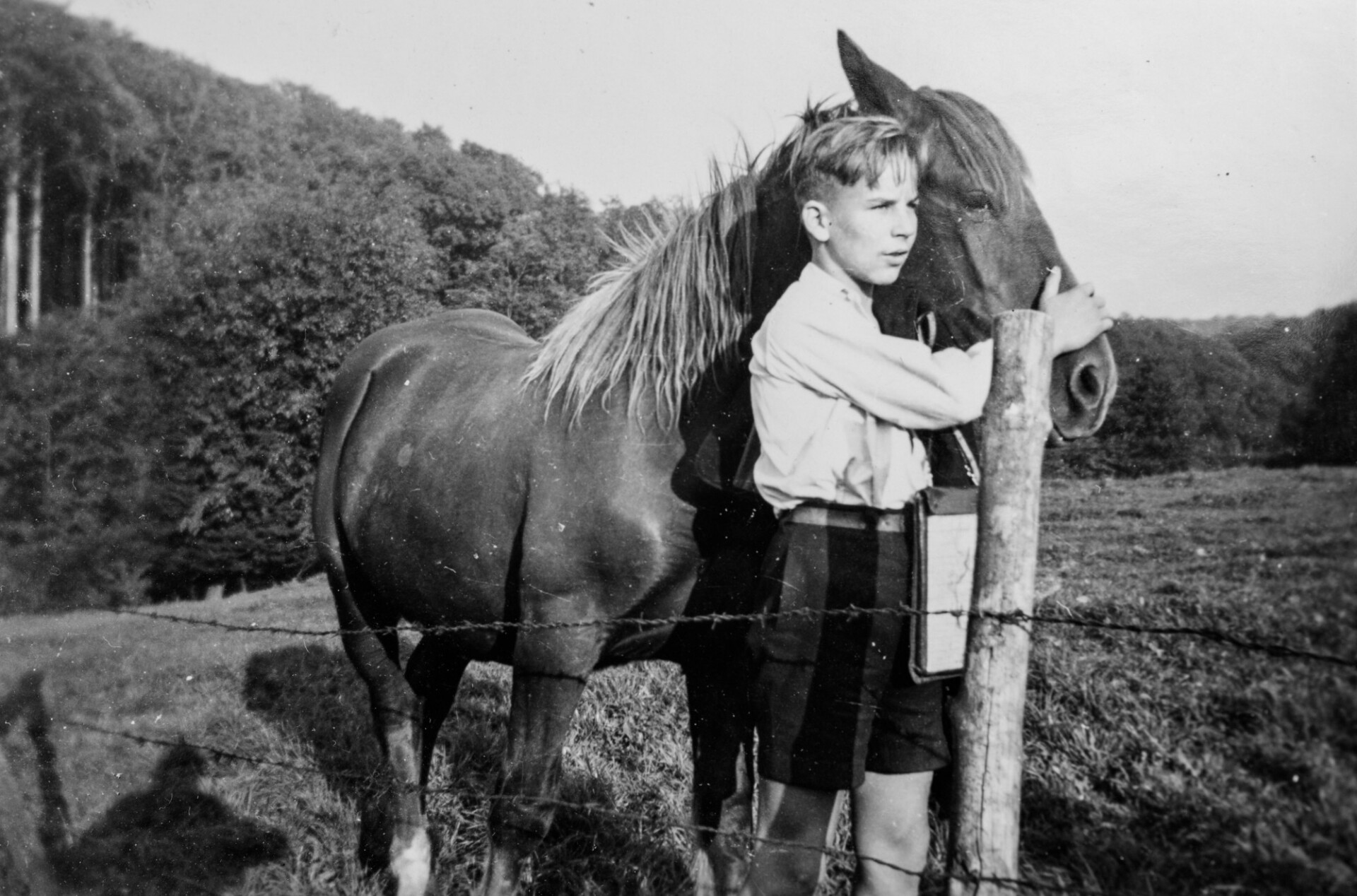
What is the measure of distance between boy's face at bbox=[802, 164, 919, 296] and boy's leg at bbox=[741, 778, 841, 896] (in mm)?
1048

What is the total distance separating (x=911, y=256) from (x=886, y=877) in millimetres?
1436

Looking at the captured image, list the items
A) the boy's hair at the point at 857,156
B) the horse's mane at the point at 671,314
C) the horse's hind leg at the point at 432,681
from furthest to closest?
the horse's hind leg at the point at 432,681 → the horse's mane at the point at 671,314 → the boy's hair at the point at 857,156

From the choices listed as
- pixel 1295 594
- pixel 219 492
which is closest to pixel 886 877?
pixel 1295 594

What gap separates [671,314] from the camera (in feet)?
8.86

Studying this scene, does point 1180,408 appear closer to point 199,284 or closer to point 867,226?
point 867,226

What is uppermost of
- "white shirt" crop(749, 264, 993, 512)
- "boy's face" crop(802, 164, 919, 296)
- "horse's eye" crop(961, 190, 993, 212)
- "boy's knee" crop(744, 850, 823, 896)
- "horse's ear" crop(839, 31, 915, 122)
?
"horse's ear" crop(839, 31, 915, 122)

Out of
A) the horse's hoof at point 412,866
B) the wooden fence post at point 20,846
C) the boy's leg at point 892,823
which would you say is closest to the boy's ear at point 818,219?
the boy's leg at point 892,823

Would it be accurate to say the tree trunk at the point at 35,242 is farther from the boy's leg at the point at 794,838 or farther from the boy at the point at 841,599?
the boy's leg at the point at 794,838

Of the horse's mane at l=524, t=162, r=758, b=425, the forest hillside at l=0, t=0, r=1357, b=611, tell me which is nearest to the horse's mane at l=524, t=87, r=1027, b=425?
the horse's mane at l=524, t=162, r=758, b=425

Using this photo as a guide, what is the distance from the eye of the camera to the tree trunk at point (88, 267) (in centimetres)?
824

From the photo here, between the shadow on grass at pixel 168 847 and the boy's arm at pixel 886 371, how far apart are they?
123 inches

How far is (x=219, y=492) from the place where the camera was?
29.7 ft

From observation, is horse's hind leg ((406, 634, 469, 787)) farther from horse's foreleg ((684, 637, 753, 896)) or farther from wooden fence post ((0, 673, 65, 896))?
wooden fence post ((0, 673, 65, 896))

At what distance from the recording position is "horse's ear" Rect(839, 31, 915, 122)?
232 cm
